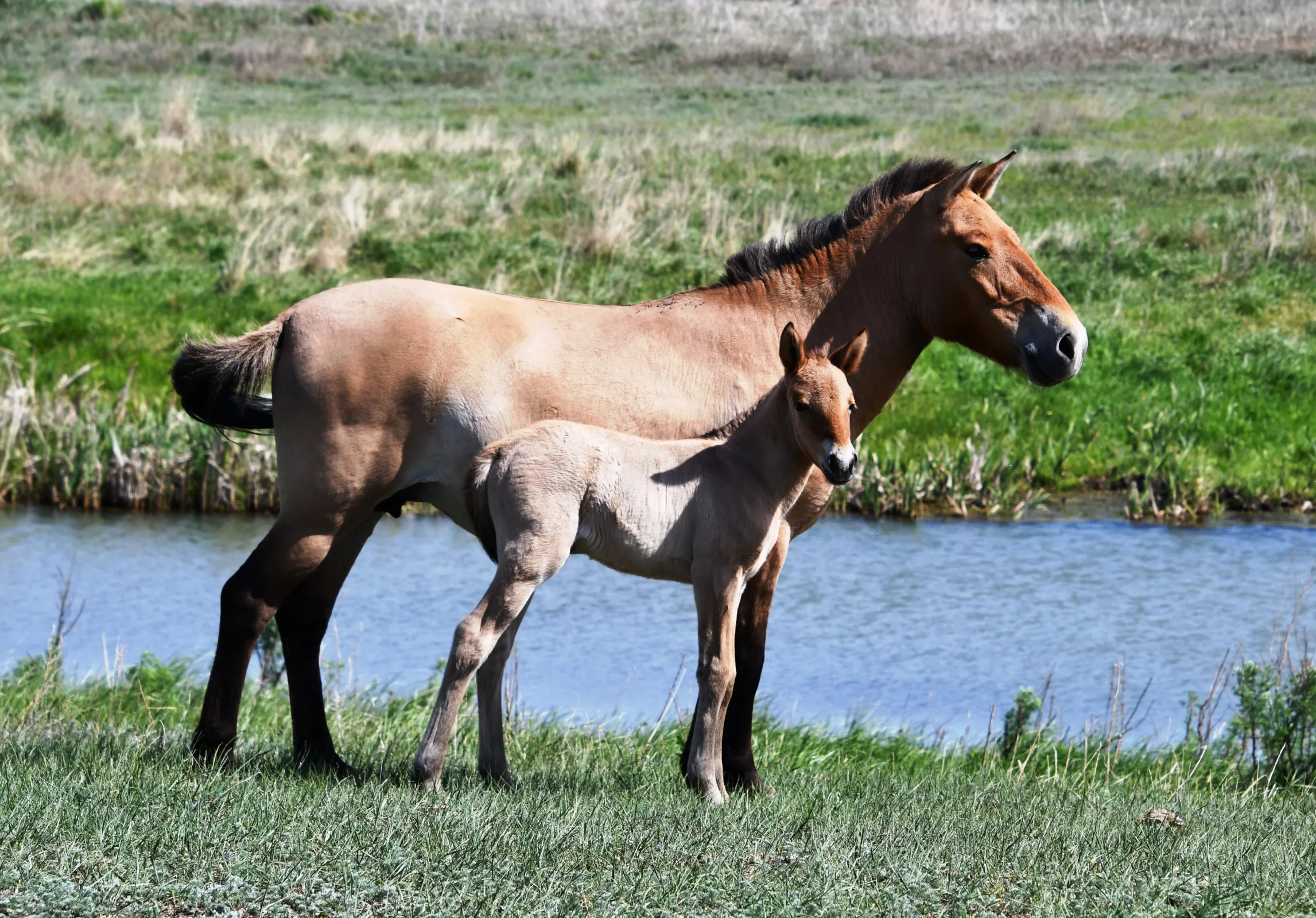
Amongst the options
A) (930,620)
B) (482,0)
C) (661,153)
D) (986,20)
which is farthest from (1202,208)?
(482,0)

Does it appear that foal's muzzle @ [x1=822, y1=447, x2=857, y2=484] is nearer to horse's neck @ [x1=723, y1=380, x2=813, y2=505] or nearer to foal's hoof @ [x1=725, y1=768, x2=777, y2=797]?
horse's neck @ [x1=723, y1=380, x2=813, y2=505]

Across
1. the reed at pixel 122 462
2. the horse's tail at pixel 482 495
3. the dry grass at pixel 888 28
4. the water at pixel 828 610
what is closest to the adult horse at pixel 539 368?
the horse's tail at pixel 482 495

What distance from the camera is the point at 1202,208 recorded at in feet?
76.4

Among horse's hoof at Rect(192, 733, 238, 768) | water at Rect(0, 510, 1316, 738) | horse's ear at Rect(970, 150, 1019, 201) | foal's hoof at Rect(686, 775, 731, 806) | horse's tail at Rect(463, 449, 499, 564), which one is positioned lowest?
water at Rect(0, 510, 1316, 738)

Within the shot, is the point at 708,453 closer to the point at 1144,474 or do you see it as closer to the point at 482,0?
the point at 1144,474

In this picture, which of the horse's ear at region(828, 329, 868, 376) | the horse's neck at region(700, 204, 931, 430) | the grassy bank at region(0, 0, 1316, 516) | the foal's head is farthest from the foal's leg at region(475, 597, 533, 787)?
the grassy bank at region(0, 0, 1316, 516)

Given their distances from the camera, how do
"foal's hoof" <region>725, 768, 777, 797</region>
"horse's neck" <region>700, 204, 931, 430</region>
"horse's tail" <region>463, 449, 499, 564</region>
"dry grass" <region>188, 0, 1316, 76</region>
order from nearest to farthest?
"horse's tail" <region>463, 449, 499, 564</region>, "foal's hoof" <region>725, 768, 777, 797</region>, "horse's neck" <region>700, 204, 931, 430</region>, "dry grass" <region>188, 0, 1316, 76</region>

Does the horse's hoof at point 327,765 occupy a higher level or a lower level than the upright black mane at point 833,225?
lower

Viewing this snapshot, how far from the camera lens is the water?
31.6ft

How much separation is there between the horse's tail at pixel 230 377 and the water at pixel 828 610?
2.43 meters

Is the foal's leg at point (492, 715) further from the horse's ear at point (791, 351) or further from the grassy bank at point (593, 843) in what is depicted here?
the horse's ear at point (791, 351)

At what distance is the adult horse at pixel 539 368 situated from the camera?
5.75 metres

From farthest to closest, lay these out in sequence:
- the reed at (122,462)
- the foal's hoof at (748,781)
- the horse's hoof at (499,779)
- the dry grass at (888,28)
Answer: the dry grass at (888,28), the reed at (122,462), the foal's hoof at (748,781), the horse's hoof at (499,779)

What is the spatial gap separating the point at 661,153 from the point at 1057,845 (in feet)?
→ 77.0
